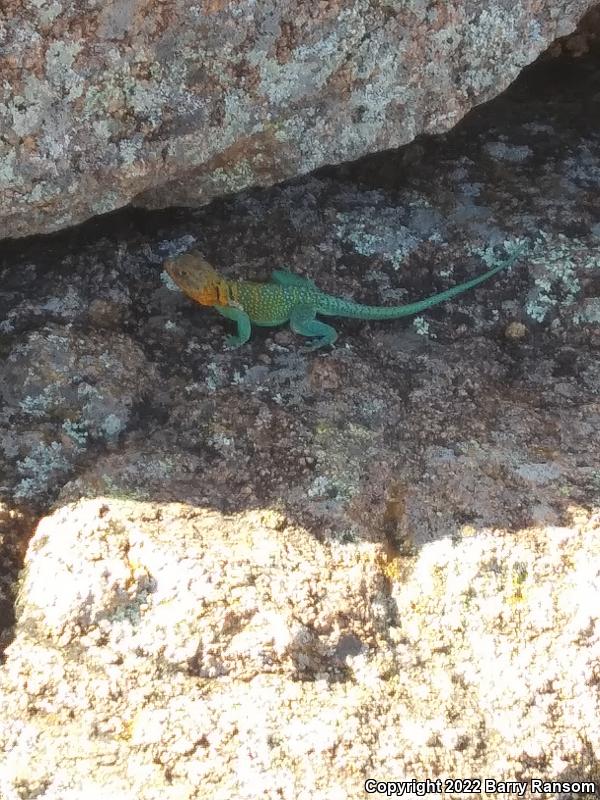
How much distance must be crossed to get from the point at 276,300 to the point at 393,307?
19.6 inches

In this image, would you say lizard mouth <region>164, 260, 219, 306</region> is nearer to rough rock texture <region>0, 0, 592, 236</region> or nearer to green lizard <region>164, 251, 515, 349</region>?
green lizard <region>164, 251, 515, 349</region>

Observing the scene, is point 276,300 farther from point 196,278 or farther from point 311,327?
point 196,278

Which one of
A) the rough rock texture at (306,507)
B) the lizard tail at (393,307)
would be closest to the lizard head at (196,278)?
the rough rock texture at (306,507)

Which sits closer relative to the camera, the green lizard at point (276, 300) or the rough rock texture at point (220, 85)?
the rough rock texture at point (220, 85)

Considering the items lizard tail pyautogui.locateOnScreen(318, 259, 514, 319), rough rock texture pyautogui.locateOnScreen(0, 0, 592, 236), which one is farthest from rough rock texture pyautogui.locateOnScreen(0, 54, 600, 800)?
rough rock texture pyautogui.locateOnScreen(0, 0, 592, 236)

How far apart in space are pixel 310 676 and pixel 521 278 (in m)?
1.92

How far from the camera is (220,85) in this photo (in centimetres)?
258

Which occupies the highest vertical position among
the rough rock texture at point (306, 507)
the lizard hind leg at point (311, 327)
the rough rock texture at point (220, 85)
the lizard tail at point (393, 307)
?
the rough rock texture at point (220, 85)

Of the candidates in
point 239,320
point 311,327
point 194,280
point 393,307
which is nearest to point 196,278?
point 194,280

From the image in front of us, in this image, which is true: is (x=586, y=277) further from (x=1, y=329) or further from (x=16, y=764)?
(x=16, y=764)

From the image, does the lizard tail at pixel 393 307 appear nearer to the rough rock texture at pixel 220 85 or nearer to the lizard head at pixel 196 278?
the lizard head at pixel 196 278

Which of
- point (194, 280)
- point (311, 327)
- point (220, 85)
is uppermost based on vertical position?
point (220, 85)

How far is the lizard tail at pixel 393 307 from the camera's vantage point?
3.20 metres

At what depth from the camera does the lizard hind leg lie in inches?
124
